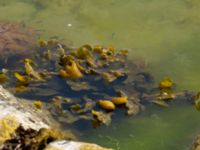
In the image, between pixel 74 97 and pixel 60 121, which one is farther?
pixel 74 97

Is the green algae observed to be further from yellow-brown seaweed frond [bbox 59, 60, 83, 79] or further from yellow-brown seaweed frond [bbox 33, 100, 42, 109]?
yellow-brown seaweed frond [bbox 59, 60, 83, 79]

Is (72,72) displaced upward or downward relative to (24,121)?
downward

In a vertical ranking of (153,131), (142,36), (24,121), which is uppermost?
(24,121)

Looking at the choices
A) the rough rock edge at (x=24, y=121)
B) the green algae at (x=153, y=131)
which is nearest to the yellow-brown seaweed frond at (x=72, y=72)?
the green algae at (x=153, y=131)

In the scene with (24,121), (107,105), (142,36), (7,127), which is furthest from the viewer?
(142,36)

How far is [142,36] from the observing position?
579 cm

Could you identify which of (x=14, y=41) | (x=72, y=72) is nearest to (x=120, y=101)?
(x=72, y=72)

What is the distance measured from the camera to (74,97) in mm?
4516

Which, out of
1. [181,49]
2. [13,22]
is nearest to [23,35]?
[13,22]

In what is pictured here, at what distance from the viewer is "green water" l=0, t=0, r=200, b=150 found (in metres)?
3.92

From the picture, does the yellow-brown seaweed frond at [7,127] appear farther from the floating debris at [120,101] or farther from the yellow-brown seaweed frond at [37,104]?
the floating debris at [120,101]

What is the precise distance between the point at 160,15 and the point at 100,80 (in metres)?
1.86

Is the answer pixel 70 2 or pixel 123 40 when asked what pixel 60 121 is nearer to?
pixel 123 40

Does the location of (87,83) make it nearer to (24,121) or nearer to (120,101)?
(120,101)
